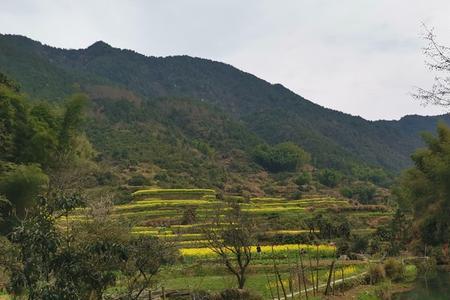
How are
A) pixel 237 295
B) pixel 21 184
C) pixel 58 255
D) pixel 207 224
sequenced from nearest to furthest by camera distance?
pixel 58 255
pixel 237 295
pixel 21 184
pixel 207 224

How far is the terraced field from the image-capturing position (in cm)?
2791

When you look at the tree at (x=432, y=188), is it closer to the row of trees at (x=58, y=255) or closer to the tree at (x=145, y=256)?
the tree at (x=145, y=256)

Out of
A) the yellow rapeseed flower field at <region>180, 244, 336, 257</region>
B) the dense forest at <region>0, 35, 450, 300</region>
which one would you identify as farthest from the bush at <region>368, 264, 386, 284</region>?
the yellow rapeseed flower field at <region>180, 244, 336, 257</region>

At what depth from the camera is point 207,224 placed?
37406mm

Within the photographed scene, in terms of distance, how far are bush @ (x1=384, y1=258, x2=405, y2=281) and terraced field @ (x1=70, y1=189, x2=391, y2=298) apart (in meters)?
1.75

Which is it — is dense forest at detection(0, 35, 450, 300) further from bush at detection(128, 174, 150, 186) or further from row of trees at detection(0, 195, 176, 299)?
bush at detection(128, 174, 150, 186)

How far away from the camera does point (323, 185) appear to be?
119 m

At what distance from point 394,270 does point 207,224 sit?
1400 cm

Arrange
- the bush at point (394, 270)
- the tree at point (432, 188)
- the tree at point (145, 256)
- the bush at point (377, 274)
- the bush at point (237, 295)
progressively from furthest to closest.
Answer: the tree at point (432, 188) < the bush at point (394, 270) < the bush at point (377, 274) < the bush at point (237, 295) < the tree at point (145, 256)

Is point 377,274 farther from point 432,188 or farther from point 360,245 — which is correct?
point 432,188

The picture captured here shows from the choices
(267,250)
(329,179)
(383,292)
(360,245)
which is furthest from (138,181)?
(383,292)

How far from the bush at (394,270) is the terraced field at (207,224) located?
5.76 feet

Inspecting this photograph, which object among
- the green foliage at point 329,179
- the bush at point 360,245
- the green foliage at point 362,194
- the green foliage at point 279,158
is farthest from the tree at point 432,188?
the green foliage at point 279,158

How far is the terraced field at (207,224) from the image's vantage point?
27906mm
